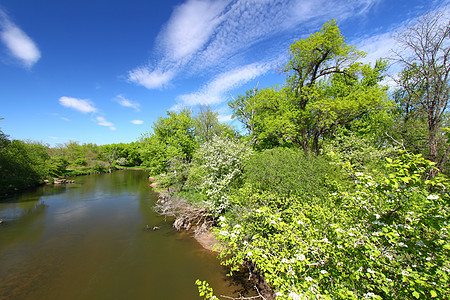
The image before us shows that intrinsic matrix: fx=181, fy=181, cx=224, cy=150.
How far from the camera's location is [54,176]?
40.0 meters

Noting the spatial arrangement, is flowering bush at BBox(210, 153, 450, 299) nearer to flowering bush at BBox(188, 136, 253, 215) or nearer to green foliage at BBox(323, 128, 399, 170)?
green foliage at BBox(323, 128, 399, 170)

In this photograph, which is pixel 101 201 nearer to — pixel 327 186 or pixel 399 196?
pixel 327 186

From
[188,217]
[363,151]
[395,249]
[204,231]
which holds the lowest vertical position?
[204,231]

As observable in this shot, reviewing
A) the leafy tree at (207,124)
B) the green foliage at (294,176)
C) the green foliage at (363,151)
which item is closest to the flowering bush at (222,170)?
the green foliage at (294,176)

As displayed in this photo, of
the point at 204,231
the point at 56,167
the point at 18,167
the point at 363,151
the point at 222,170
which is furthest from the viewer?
the point at 56,167

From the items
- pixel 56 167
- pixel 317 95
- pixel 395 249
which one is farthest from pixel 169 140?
pixel 56 167

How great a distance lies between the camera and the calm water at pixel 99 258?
26.8 ft

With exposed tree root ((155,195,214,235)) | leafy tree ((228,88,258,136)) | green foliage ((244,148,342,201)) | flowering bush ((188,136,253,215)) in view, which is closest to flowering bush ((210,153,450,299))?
green foliage ((244,148,342,201))

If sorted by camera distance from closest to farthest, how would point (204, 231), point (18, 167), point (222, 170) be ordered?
point (222, 170), point (204, 231), point (18, 167)

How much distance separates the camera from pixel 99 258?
415 inches

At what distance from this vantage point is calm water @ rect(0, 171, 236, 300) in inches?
321

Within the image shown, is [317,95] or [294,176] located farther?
[317,95]

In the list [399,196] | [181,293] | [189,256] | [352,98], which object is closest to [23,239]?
[189,256]

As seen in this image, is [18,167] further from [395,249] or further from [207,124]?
[395,249]
